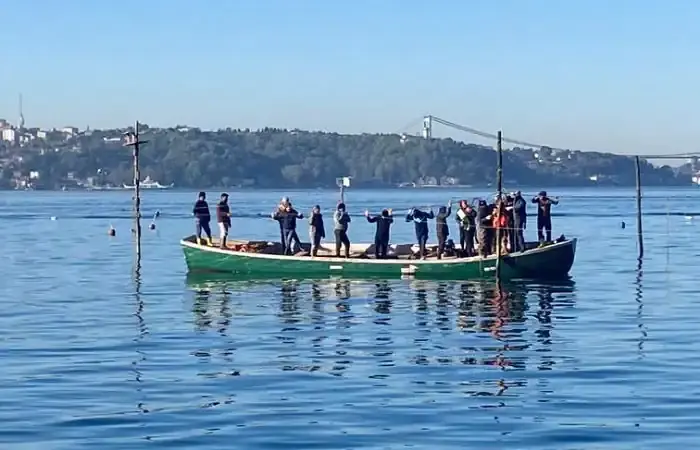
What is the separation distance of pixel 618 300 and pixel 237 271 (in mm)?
13696

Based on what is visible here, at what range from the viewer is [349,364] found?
85.1ft

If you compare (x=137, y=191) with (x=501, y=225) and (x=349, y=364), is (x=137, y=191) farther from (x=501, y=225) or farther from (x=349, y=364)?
(x=349, y=364)

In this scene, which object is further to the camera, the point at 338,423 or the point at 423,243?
the point at 423,243

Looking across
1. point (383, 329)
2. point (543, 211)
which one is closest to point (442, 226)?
point (543, 211)

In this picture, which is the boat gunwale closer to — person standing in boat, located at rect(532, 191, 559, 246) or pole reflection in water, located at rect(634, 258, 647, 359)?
person standing in boat, located at rect(532, 191, 559, 246)

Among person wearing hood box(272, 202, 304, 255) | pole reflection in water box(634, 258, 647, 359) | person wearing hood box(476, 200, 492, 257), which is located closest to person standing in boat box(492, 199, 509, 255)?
person wearing hood box(476, 200, 492, 257)

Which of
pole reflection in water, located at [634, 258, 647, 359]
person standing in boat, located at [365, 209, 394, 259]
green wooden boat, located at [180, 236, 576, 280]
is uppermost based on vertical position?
person standing in boat, located at [365, 209, 394, 259]

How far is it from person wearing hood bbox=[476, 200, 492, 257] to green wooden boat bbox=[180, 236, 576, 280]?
2.16 feet

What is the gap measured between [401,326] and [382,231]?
14662mm

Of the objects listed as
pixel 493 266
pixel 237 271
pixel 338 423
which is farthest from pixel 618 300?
pixel 338 423

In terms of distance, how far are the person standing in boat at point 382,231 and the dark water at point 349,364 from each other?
2019mm

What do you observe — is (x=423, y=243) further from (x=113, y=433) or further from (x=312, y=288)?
(x=113, y=433)

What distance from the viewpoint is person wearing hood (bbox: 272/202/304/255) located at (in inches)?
1893

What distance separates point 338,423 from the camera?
795 inches
